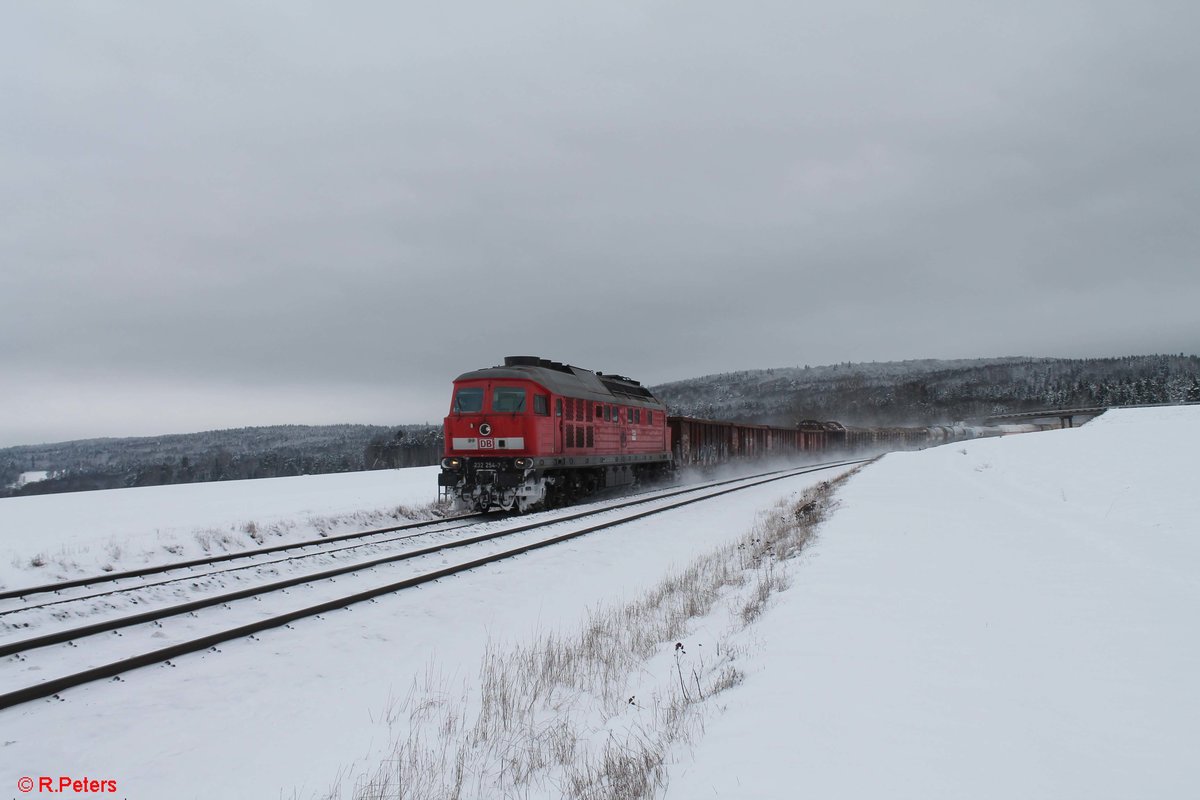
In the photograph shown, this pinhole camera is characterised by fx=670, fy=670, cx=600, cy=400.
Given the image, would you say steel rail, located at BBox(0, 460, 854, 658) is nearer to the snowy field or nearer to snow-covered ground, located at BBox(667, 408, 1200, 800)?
the snowy field

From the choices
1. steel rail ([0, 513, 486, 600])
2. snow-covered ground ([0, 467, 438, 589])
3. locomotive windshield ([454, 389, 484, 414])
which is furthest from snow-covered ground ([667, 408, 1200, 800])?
snow-covered ground ([0, 467, 438, 589])

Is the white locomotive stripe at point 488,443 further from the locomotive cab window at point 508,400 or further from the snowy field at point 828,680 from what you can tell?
the snowy field at point 828,680

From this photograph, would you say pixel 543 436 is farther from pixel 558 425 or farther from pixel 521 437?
pixel 558 425

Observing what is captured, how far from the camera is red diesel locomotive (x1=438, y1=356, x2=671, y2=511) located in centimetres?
1822

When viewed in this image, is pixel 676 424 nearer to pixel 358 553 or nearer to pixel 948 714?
pixel 358 553

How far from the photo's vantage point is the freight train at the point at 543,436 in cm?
1828

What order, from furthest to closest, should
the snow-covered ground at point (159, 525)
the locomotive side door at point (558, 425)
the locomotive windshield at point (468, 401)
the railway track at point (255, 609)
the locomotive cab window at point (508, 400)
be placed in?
1. the locomotive side door at point (558, 425)
2. the locomotive windshield at point (468, 401)
3. the locomotive cab window at point (508, 400)
4. the snow-covered ground at point (159, 525)
5. the railway track at point (255, 609)

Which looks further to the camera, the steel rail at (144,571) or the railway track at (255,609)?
the steel rail at (144,571)

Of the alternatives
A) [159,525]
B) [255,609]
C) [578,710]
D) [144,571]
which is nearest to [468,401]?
[144,571]

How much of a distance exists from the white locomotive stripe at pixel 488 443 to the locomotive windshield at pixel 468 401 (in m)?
0.84

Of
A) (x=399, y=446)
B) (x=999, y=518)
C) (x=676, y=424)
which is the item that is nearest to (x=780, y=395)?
(x=399, y=446)

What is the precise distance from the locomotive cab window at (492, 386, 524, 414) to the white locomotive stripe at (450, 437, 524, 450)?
0.77m

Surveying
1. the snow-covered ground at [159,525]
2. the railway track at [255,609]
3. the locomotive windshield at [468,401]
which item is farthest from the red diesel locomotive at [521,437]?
the snow-covered ground at [159,525]

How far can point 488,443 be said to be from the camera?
18.3 meters
